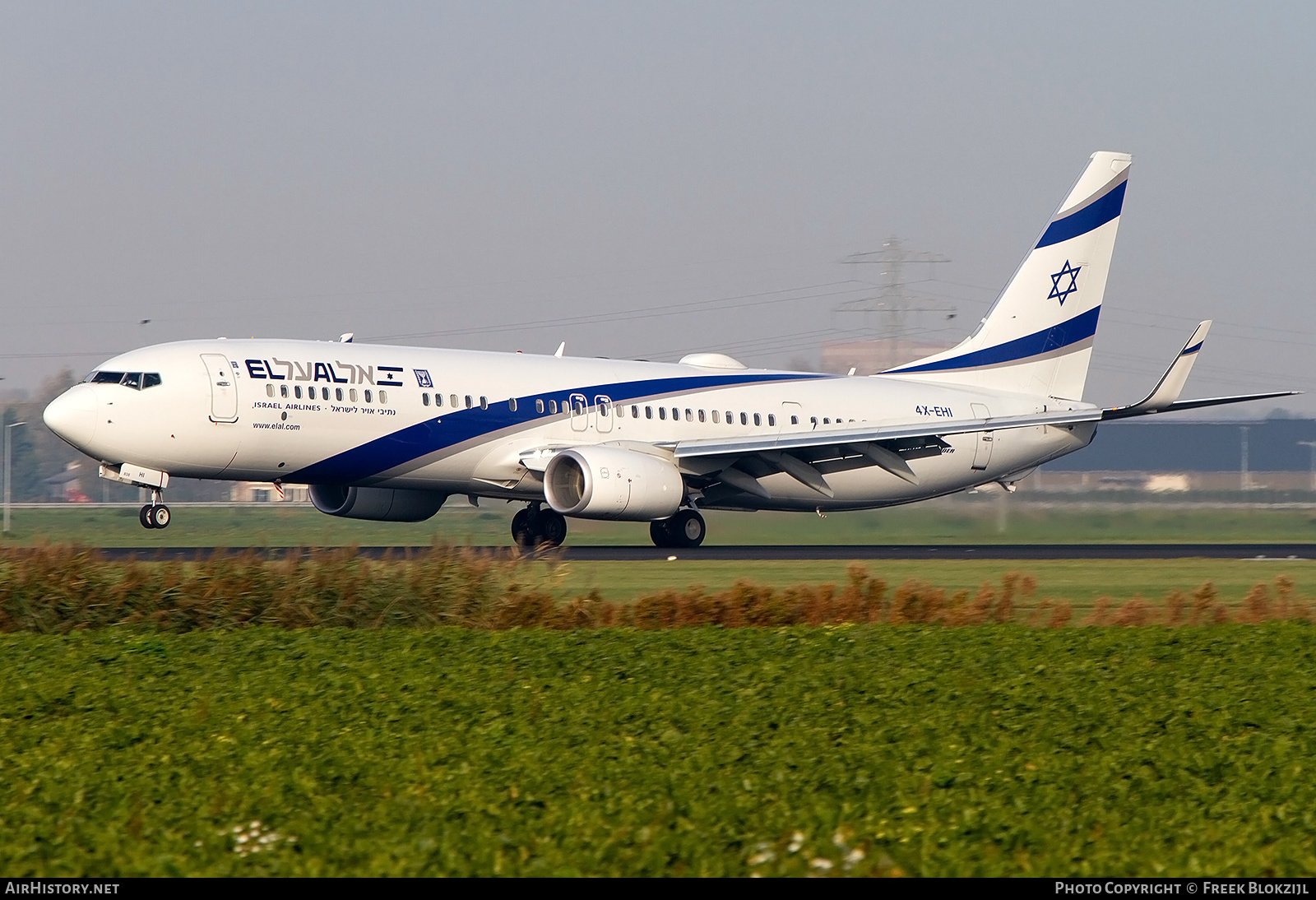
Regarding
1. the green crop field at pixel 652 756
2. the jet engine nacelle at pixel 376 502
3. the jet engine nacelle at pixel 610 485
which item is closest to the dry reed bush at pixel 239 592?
the green crop field at pixel 652 756

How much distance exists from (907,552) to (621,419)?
6.28 metres

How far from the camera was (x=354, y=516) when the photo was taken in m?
29.1

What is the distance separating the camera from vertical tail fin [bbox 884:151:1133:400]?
3453 centimetres

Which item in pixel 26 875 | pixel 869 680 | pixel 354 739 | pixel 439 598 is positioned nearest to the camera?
pixel 26 875

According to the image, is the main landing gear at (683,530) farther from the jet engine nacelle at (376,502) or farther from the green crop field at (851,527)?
the jet engine nacelle at (376,502)

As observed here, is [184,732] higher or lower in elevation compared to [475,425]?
lower

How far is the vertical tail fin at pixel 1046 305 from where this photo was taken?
113 ft

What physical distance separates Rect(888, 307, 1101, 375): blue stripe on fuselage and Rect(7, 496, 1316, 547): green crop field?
3744mm

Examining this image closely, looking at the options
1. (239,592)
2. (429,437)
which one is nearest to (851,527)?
(429,437)

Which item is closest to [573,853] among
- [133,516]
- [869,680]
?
[869,680]

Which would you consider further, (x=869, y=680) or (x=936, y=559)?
(x=936, y=559)

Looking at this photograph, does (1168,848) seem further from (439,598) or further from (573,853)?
(439,598)

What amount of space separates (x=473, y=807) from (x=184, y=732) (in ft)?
9.23

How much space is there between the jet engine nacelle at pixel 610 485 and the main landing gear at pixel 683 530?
73.9 inches
